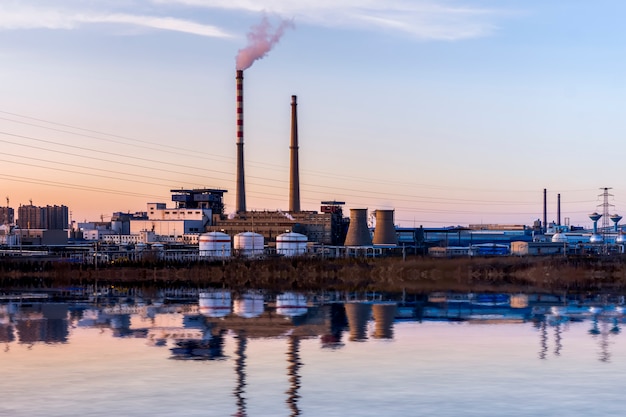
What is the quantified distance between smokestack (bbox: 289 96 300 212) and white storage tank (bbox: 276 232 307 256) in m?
33.5

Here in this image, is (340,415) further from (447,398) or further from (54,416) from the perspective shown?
(54,416)

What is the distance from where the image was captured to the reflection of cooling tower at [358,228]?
124 metres

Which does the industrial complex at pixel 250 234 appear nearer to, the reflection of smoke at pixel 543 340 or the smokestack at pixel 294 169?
the smokestack at pixel 294 169

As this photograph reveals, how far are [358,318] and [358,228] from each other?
86610mm

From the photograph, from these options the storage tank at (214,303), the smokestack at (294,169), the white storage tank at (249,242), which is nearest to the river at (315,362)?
the storage tank at (214,303)

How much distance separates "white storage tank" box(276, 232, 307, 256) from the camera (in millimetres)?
100938

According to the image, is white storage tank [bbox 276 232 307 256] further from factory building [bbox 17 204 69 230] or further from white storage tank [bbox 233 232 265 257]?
factory building [bbox 17 204 69 230]

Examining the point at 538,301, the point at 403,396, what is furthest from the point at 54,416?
the point at 538,301

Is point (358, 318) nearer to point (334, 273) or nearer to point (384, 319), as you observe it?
point (384, 319)

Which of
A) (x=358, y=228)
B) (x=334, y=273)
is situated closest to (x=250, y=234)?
(x=358, y=228)

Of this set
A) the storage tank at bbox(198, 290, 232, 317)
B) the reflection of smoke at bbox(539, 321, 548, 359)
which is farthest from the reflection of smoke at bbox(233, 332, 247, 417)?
the storage tank at bbox(198, 290, 232, 317)

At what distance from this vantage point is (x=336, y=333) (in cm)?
3284

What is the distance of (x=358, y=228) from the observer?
409ft

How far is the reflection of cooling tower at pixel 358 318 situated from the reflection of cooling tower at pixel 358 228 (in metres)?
78.9
